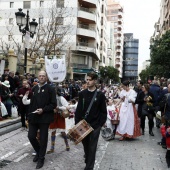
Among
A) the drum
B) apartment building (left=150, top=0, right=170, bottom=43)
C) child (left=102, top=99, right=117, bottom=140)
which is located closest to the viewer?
the drum

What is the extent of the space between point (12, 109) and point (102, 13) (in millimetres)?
53442

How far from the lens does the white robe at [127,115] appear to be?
367 inches

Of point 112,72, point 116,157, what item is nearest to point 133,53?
point 112,72

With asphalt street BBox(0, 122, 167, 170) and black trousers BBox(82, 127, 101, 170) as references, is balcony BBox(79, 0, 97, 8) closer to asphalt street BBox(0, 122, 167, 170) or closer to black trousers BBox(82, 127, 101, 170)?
asphalt street BBox(0, 122, 167, 170)

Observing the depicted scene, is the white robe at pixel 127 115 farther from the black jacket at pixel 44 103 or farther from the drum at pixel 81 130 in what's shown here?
the drum at pixel 81 130

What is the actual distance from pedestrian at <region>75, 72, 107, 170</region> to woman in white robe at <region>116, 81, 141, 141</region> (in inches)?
151

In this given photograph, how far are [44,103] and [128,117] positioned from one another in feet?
13.2

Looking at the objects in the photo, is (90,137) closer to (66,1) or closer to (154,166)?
(154,166)

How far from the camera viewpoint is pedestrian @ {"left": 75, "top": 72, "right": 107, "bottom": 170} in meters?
5.50

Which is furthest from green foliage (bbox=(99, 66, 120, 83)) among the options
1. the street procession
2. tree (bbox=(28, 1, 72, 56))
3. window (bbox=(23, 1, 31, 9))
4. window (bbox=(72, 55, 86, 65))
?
the street procession

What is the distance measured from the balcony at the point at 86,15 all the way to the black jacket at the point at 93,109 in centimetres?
4250

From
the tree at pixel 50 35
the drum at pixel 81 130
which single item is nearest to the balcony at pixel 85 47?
the tree at pixel 50 35

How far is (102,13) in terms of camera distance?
207ft

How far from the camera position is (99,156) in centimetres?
713
